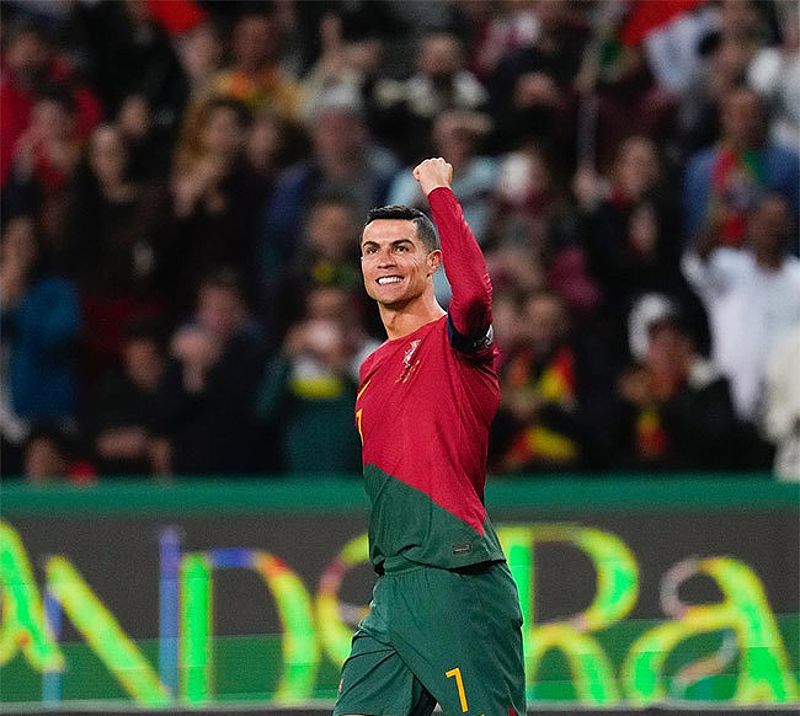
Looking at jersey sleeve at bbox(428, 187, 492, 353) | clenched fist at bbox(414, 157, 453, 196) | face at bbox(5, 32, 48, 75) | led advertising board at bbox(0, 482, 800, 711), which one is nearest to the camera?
jersey sleeve at bbox(428, 187, 492, 353)

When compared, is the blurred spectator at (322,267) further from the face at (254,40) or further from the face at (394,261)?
the face at (394,261)

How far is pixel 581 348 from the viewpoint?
9.08 meters

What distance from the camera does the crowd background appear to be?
8.92 metres

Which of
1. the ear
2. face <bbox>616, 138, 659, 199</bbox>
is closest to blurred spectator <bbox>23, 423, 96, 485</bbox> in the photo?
face <bbox>616, 138, 659, 199</bbox>

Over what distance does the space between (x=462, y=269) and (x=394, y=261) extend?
33 centimetres

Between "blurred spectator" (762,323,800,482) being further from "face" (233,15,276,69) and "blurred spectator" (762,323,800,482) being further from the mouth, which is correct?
the mouth

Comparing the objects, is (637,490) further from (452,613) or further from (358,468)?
(452,613)

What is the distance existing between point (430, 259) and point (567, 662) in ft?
11.9

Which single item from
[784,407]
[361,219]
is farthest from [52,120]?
[784,407]

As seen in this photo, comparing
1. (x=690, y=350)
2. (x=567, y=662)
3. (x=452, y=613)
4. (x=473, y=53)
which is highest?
(x=473, y=53)

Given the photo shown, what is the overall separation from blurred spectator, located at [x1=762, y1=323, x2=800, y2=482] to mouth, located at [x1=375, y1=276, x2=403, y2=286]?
4.11 meters

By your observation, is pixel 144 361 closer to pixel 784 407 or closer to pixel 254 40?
pixel 254 40

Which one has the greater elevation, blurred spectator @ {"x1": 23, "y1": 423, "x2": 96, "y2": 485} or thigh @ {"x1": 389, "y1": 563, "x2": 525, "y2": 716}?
blurred spectator @ {"x1": 23, "y1": 423, "x2": 96, "y2": 485}

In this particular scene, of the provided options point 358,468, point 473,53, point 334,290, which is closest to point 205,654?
point 358,468
